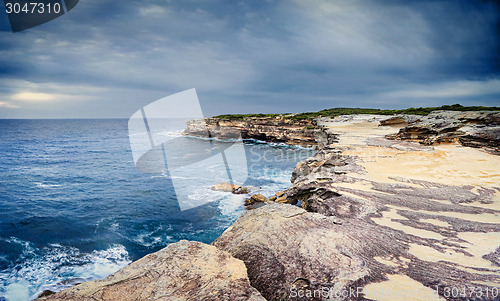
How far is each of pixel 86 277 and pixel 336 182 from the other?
12388 mm

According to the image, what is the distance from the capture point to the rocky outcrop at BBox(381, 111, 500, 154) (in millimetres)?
14750

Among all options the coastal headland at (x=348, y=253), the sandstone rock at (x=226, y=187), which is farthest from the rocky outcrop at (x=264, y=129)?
the coastal headland at (x=348, y=253)

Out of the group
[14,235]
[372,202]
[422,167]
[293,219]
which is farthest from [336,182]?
[14,235]

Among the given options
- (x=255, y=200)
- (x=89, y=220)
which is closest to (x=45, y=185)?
(x=89, y=220)

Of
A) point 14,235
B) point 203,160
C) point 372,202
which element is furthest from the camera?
point 203,160

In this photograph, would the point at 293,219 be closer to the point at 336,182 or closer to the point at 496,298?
the point at 496,298

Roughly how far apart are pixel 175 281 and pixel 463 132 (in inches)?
831

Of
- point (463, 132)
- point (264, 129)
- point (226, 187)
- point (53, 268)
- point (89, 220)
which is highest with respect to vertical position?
point (264, 129)

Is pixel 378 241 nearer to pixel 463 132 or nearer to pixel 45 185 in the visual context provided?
pixel 463 132

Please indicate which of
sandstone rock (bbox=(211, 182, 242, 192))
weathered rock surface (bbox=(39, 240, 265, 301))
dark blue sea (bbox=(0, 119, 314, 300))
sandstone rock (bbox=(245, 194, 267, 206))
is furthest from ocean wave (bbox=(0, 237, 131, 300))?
sandstone rock (bbox=(211, 182, 242, 192))

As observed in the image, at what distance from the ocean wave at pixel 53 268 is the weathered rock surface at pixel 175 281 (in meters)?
10.2

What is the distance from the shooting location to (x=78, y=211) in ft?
61.3

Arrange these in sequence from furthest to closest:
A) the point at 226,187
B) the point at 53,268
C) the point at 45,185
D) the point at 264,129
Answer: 1. the point at 264,129
2. the point at 45,185
3. the point at 226,187
4. the point at 53,268

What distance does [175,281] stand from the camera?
346 centimetres
